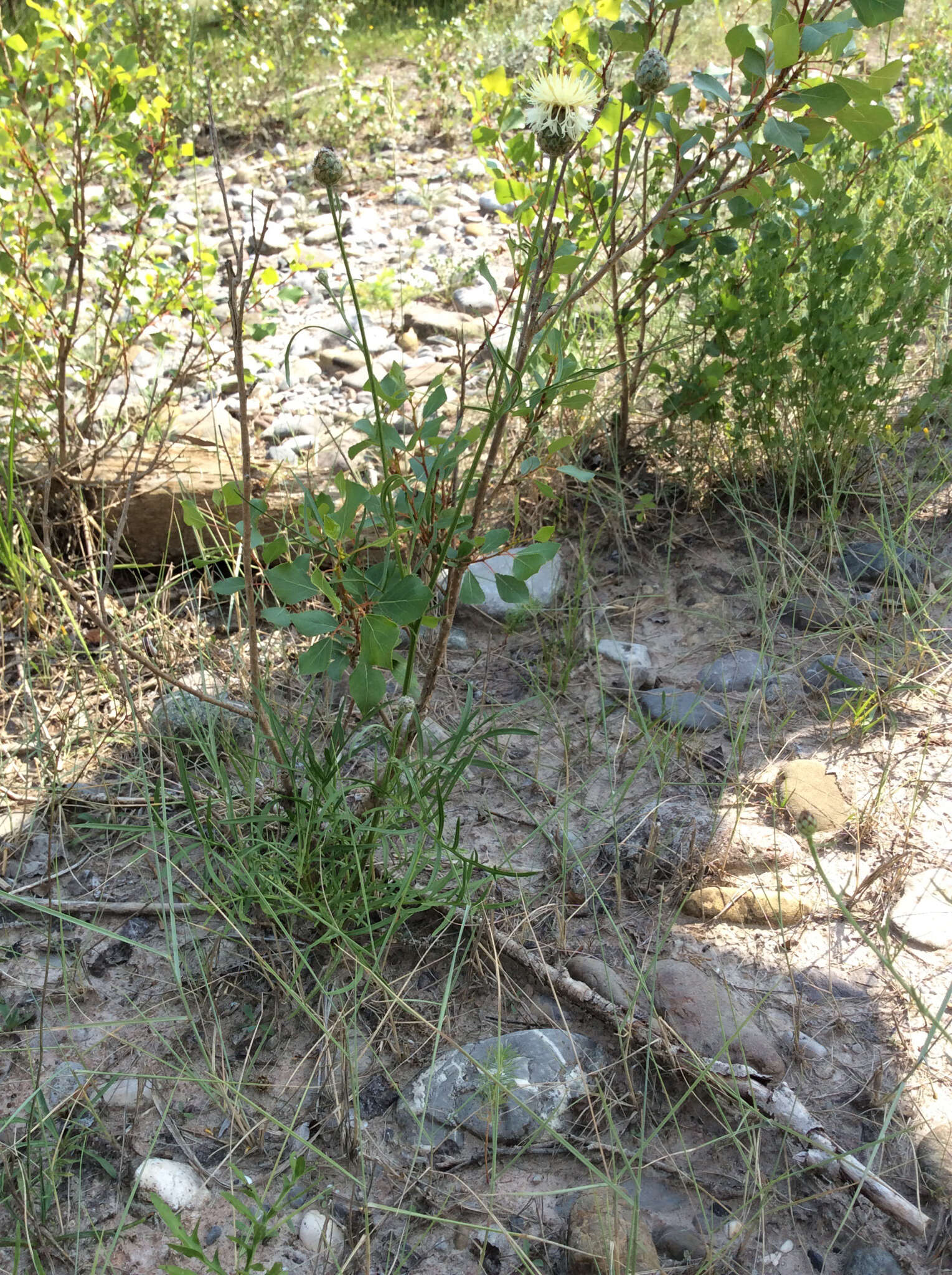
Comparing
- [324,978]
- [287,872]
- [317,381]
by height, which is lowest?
[324,978]

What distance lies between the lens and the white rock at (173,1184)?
1.37 m

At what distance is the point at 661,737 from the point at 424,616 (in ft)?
2.31

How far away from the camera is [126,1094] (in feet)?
4.90

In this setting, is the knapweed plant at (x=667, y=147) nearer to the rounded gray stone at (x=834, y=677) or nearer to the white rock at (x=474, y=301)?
the rounded gray stone at (x=834, y=677)

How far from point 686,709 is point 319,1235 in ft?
4.15

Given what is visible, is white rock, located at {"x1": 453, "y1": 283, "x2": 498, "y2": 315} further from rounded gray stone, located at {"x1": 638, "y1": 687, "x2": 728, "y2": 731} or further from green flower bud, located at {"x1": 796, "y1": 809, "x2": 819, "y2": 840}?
green flower bud, located at {"x1": 796, "y1": 809, "x2": 819, "y2": 840}

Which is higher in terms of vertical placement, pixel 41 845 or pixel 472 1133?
pixel 41 845

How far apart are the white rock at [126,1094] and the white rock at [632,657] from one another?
4.16 ft

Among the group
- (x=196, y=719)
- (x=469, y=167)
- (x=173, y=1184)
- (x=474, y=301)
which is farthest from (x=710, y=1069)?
(x=469, y=167)

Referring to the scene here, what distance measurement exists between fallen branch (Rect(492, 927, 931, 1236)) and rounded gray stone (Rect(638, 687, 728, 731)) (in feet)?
2.15

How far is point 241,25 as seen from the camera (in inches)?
299

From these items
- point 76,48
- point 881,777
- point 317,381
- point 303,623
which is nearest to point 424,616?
point 303,623

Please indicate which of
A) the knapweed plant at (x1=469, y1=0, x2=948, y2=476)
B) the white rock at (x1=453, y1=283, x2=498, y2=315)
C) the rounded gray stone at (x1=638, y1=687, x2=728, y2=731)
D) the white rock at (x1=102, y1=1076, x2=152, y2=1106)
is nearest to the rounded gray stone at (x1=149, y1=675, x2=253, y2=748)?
the white rock at (x1=102, y1=1076, x2=152, y2=1106)

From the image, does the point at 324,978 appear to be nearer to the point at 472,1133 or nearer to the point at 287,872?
the point at 287,872
